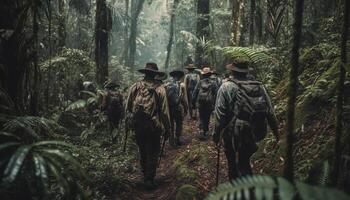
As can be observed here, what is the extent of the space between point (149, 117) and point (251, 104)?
2.37 metres

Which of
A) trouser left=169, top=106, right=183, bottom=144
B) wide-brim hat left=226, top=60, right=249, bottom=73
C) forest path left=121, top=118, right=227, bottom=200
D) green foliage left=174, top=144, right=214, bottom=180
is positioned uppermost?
wide-brim hat left=226, top=60, right=249, bottom=73

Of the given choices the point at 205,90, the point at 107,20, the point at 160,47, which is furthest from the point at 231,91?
the point at 160,47

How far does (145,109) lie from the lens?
773cm

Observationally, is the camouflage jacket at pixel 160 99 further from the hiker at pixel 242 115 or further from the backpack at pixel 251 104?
the backpack at pixel 251 104

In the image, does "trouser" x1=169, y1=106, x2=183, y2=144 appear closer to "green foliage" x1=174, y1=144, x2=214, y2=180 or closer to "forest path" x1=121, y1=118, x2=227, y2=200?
"forest path" x1=121, y1=118, x2=227, y2=200

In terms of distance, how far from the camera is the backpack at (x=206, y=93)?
11578 millimetres

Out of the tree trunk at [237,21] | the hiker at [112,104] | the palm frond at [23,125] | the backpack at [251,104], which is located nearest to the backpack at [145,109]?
the backpack at [251,104]

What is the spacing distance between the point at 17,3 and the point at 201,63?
15.1 metres

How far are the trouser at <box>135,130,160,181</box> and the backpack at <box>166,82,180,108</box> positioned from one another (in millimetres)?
3424

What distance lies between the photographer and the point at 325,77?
753cm

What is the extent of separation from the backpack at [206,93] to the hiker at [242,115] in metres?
5.02

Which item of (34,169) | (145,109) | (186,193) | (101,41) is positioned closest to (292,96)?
(34,169)

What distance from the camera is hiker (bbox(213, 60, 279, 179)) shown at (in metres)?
6.10

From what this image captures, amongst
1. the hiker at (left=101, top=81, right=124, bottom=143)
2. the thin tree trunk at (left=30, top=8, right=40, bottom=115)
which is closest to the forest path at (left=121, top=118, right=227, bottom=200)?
the hiker at (left=101, top=81, right=124, bottom=143)
